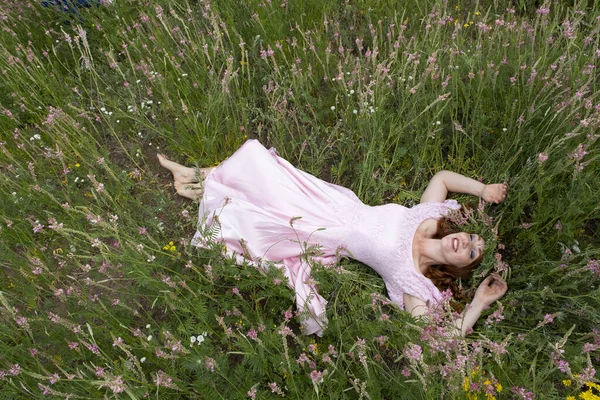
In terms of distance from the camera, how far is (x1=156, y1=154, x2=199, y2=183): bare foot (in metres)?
3.30

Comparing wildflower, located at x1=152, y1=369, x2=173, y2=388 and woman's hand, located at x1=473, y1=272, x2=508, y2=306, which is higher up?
wildflower, located at x1=152, y1=369, x2=173, y2=388

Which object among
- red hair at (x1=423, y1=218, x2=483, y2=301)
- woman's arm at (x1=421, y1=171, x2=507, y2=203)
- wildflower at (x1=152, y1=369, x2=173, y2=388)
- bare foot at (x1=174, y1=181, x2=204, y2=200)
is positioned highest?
wildflower at (x1=152, y1=369, x2=173, y2=388)

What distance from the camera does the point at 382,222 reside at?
9.47 feet

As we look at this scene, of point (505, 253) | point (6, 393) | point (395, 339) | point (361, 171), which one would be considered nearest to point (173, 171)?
point (361, 171)

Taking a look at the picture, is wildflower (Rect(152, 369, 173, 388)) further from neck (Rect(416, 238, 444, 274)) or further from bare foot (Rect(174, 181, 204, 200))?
neck (Rect(416, 238, 444, 274))

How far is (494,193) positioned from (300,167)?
4.48 ft

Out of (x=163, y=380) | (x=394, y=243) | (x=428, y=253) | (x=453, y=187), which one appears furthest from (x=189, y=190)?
(x=453, y=187)

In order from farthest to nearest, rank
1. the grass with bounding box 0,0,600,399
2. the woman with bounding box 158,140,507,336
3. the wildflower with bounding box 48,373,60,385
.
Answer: the woman with bounding box 158,140,507,336 → the grass with bounding box 0,0,600,399 → the wildflower with bounding box 48,373,60,385

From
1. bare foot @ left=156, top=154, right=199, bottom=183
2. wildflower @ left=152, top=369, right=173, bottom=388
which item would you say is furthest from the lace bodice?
wildflower @ left=152, top=369, right=173, bottom=388

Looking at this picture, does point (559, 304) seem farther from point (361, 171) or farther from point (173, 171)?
point (173, 171)

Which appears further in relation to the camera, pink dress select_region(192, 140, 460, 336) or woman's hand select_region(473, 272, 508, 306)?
pink dress select_region(192, 140, 460, 336)

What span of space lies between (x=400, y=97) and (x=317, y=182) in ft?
2.98

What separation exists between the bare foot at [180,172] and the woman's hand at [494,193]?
6.58ft

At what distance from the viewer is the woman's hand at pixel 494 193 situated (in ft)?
8.91
